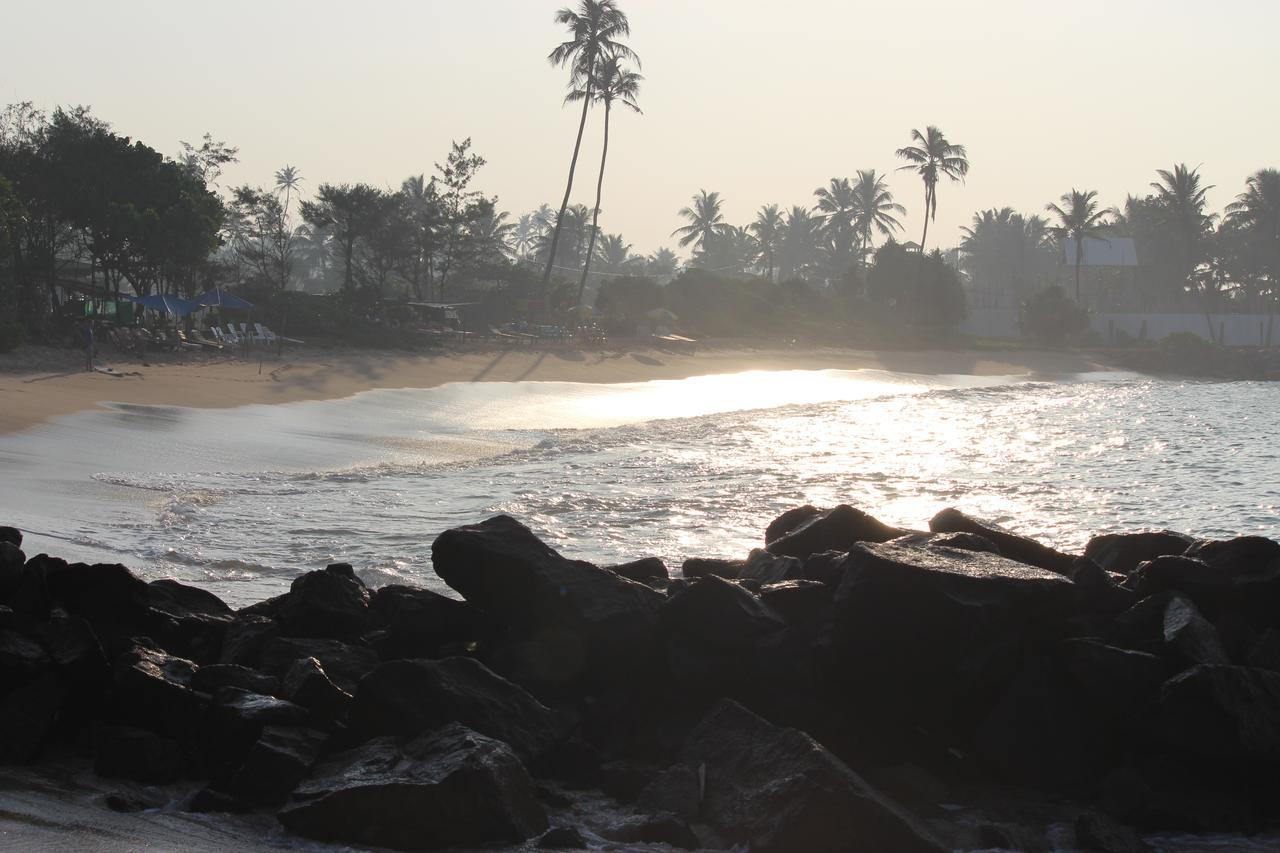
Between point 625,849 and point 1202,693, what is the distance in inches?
119

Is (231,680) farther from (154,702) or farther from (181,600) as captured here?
(181,600)

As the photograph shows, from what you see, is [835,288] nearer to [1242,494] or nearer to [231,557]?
[1242,494]

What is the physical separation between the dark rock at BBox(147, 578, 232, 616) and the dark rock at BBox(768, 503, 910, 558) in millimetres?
3988

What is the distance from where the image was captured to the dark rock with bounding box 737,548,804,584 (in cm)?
810

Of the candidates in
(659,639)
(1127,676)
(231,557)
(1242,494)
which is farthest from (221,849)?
(1242,494)

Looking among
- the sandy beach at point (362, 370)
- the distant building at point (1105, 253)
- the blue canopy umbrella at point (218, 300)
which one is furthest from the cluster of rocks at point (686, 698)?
the distant building at point (1105, 253)

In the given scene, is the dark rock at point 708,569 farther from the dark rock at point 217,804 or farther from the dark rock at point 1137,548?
the dark rock at point 217,804

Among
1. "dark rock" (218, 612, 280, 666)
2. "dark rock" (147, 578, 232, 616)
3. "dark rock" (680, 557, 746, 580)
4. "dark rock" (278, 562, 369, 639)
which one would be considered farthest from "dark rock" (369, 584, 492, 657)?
"dark rock" (680, 557, 746, 580)

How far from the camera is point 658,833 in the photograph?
5422 millimetres

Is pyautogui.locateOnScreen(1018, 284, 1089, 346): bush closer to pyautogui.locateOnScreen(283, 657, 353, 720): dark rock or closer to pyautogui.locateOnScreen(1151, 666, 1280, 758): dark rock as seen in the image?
pyautogui.locateOnScreen(1151, 666, 1280, 758): dark rock

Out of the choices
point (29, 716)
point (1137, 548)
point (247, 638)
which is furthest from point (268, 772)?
point (1137, 548)

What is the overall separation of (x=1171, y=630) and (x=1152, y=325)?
235 feet

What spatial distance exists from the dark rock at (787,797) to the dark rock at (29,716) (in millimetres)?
3111

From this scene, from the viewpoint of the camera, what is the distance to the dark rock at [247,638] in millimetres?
6863
